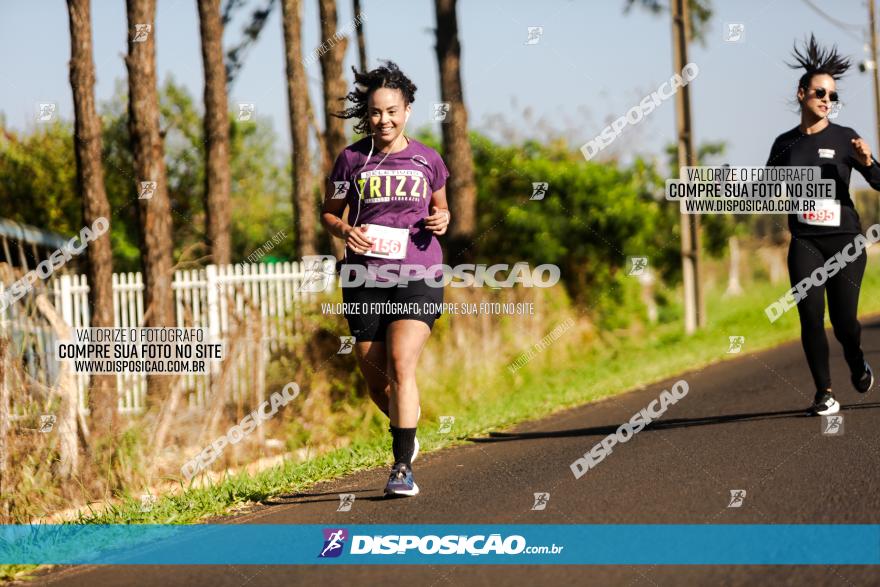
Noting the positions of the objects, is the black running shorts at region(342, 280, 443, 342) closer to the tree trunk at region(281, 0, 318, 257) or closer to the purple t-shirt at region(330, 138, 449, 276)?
the purple t-shirt at region(330, 138, 449, 276)

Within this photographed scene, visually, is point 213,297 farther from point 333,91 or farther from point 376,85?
point 376,85

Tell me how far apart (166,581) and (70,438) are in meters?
4.55

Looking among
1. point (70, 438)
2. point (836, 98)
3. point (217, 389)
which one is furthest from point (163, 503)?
point (836, 98)

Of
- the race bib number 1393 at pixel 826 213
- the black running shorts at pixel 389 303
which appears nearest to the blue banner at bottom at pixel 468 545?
the black running shorts at pixel 389 303

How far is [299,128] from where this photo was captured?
73.6 ft

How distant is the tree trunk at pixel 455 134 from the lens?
1739 centimetres

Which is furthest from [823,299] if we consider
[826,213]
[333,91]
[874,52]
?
[874,52]

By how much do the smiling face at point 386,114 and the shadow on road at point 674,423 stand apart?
123 inches

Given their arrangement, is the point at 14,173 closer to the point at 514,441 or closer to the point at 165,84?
the point at 165,84

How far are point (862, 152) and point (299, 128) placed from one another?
53.0 feet

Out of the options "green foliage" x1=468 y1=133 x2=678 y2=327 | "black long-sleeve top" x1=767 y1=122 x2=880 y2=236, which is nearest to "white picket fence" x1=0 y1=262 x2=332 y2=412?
"black long-sleeve top" x1=767 y1=122 x2=880 y2=236

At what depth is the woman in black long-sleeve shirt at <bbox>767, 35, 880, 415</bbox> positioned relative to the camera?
7.78 m

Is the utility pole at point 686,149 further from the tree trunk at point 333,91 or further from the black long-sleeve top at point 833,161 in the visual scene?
the black long-sleeve top at point 833,161

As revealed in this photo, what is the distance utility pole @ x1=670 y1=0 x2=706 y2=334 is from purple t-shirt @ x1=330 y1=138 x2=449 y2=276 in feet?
43.7
